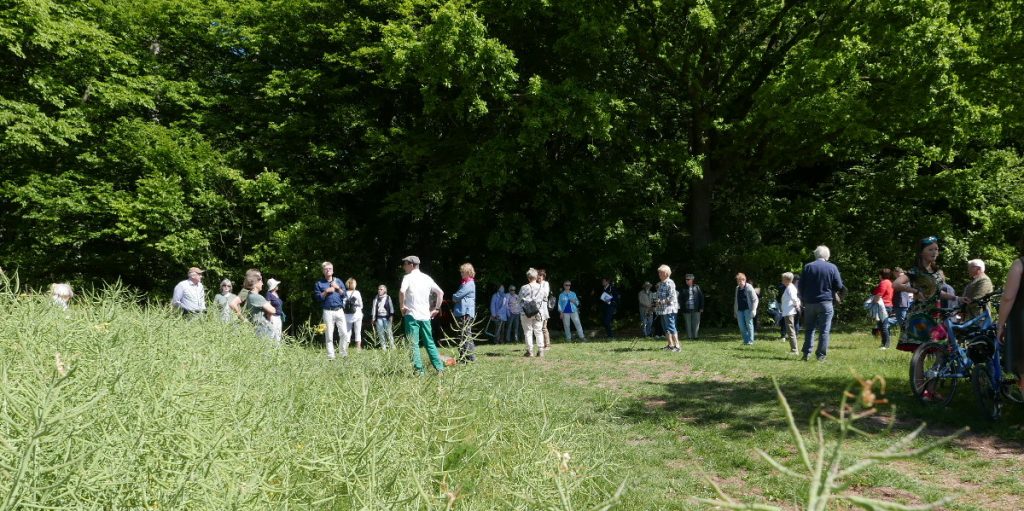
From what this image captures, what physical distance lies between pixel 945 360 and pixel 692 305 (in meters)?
11.7

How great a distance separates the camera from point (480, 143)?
2317 centimetres

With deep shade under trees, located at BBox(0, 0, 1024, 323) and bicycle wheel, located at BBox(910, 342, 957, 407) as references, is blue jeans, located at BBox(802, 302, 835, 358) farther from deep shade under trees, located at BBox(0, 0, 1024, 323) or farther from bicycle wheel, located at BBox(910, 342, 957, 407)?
deep shade under trees, located at BBox(0, 0, 1024, 323)

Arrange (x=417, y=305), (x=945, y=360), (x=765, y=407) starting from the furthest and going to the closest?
(x=417, y=305), (x=765, y=407), (x=945, y=360)

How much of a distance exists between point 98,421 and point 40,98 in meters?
25.1

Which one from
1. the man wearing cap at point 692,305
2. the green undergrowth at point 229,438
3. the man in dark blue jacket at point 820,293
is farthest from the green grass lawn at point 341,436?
the man wearing cap at point 692,305

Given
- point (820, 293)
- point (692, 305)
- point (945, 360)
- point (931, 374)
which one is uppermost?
point (692, 305)

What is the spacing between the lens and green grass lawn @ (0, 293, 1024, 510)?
1682 mm

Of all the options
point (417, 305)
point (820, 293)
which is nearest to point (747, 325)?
point (820, 293)

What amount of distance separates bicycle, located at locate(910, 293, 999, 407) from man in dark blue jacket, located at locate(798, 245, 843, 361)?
3.43m

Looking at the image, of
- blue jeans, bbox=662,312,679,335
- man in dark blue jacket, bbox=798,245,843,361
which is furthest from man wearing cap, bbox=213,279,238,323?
man in dark blue jacket, bbox=798,245,843,361

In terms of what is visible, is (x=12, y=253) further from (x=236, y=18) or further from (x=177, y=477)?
(x=177, y=477)

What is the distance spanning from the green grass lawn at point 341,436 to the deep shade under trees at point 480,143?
540 inches

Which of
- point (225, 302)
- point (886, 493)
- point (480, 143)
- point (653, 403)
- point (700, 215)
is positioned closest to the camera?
point (886, 493)

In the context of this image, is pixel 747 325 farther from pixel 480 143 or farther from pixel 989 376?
pixel 480 143
